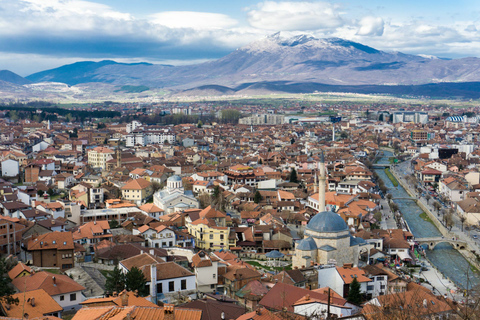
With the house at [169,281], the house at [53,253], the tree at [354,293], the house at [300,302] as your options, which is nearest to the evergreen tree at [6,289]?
the house at [53,253]

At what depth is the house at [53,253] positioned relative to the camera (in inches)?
534

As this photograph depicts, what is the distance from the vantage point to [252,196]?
25.7m

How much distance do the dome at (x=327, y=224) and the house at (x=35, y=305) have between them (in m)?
8.05

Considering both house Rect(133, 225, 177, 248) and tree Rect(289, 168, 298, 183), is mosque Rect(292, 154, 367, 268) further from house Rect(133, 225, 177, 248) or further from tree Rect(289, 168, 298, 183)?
tree Rect(289, 168, 298, 183)

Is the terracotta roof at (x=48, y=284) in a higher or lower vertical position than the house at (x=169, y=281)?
higher

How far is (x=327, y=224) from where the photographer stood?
52.1ft

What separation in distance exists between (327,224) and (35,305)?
8.72 metres

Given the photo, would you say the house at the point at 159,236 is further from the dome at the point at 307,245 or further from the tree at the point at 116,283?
the tree at the point at 116,283

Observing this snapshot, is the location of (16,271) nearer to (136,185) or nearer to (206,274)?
(206,274)

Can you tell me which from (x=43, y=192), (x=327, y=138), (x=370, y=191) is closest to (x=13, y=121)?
(x=327, y=138)

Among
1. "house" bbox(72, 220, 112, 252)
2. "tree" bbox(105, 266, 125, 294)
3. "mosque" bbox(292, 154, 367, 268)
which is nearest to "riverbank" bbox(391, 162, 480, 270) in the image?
"mosque" bbox(292, 154, 367, 268)

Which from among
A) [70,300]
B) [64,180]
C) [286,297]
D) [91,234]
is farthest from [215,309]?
[64,180]

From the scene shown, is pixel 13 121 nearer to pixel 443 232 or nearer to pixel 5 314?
pixel 443 232

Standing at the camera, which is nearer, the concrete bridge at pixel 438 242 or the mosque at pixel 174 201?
the concrete bridge at pixel 438 242
